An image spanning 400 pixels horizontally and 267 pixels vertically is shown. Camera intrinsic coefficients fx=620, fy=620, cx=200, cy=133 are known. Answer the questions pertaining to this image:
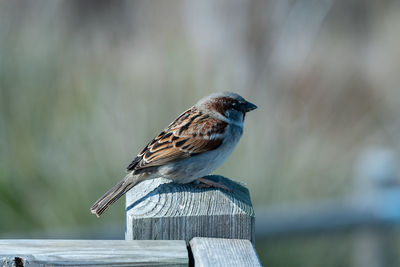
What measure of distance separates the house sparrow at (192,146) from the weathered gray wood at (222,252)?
2.01 ft

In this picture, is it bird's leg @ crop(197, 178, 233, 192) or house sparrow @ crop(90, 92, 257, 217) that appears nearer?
bird's leg @ crop(197, 178, 233, 192)

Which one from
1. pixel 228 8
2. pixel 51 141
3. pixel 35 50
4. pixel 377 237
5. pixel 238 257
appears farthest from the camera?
pixel 228 8

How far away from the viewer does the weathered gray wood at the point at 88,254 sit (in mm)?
1453

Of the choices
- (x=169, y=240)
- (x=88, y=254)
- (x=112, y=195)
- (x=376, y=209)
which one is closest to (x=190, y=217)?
(x=169, y=240)

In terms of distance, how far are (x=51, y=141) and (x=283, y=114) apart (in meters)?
1.66

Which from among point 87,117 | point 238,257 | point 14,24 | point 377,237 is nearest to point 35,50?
point 14,24

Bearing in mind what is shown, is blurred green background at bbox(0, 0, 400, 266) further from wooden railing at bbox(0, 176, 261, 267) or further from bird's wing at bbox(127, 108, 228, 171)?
wooden railing at bbox(0, 176, 261, 267)

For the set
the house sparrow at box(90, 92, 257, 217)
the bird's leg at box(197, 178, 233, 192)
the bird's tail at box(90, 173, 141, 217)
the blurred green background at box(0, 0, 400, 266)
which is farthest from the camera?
the blurred green background at box(0, 0, 400, 266)

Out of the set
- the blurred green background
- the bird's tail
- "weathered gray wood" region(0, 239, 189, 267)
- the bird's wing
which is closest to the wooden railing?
"weathered gray wood" region(0, 239, 189, 267)

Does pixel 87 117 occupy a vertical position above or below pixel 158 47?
below

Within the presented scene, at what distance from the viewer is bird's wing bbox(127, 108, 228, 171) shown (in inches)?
95.8

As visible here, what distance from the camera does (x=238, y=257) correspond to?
1.46 m

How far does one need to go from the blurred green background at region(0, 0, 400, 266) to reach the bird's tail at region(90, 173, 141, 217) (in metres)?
1.16

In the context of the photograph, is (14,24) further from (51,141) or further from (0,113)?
(51,141)
